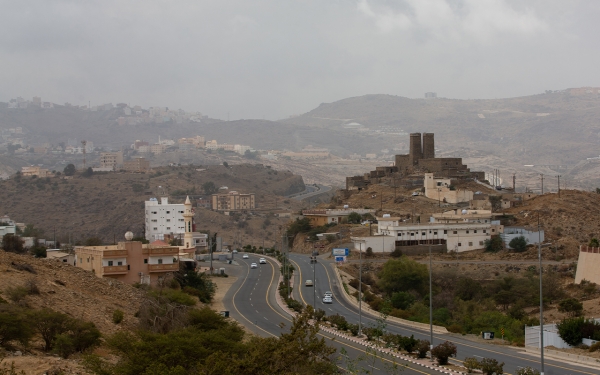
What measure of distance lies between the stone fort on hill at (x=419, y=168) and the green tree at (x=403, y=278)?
36794 mm

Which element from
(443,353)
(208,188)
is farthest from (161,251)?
(208,188)

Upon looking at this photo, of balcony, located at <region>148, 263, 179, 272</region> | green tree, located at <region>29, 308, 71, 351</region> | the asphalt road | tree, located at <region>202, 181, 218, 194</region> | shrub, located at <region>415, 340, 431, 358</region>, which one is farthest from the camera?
tree, located at <region>202, 181, 218, 194</region>

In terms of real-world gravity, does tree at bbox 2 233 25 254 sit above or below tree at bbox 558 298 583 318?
above

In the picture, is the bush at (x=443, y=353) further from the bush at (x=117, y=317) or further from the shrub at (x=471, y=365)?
the bush at (x=117, y=317)

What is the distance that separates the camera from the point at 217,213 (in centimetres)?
12794

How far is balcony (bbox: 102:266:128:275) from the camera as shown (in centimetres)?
4089

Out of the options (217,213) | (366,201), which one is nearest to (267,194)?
(217,213)

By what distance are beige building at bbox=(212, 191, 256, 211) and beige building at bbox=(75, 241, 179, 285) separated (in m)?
92.5

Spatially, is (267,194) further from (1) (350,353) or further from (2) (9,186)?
(1) (350,353)

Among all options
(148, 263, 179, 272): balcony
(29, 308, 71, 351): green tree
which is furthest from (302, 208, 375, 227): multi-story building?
(29, 308, 71, 351): green tree

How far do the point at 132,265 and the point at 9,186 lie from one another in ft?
389

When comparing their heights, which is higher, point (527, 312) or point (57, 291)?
point (57, 291)

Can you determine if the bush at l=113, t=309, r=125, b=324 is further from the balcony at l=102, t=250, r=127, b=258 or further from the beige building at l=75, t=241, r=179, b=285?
the balcony at l=102, t=250, r=127, b=258

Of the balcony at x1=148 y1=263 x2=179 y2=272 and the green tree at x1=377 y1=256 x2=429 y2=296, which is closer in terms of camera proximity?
the balcony at x1=148 y1=263 x2=179 y2=272
